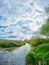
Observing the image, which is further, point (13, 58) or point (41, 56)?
point (13, 58)

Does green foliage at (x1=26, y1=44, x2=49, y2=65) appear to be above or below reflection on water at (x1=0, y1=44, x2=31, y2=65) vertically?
below

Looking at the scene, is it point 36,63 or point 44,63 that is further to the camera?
point 36,63

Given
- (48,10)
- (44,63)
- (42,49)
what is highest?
(48,10)

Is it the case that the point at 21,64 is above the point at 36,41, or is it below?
below

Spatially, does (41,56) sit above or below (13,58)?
below

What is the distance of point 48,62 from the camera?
2114cm

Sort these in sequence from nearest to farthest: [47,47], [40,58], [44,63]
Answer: [44,63]
[40,58]
[47,47]

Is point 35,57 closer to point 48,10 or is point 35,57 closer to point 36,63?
point 36,63

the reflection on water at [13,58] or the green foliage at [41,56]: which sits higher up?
the reflection on water at [13,58]

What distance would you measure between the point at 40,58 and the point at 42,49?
3.34 meters

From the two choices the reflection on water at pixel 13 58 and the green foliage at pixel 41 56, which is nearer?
the green foliage at pixel 41 56

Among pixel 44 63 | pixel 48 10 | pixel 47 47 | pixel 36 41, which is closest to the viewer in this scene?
pixel 44 63

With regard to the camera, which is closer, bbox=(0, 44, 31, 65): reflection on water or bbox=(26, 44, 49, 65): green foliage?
bbox=(26, 44, 49, 65): green foliage

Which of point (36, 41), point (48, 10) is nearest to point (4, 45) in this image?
point (36, 41)
